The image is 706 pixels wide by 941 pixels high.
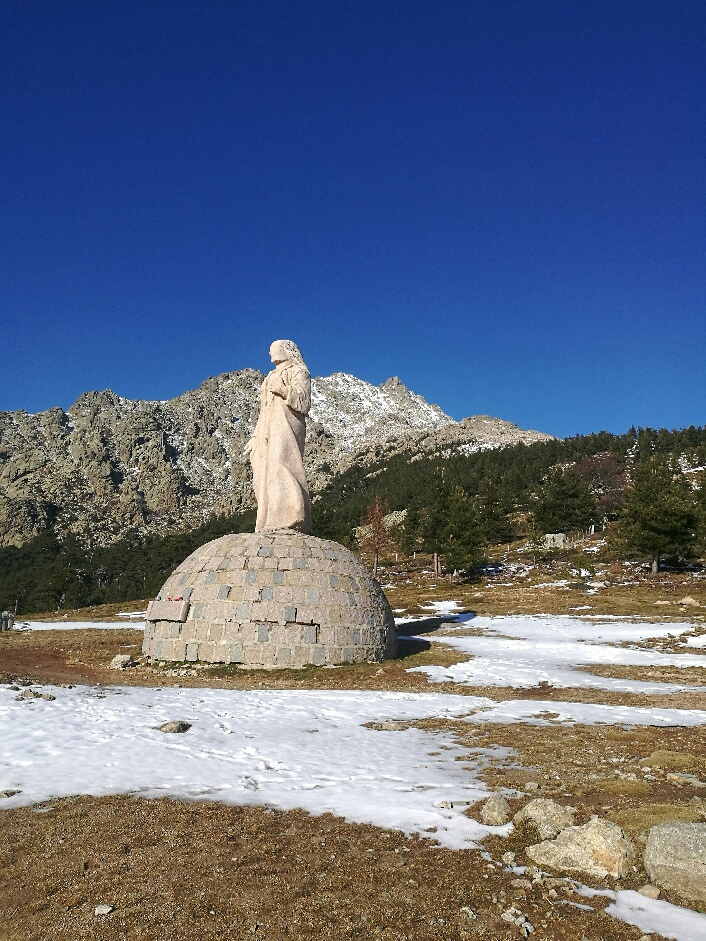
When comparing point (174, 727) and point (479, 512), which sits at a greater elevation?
point (479, 512)

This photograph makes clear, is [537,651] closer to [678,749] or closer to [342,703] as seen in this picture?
[342,703]

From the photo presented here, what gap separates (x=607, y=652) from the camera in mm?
19641

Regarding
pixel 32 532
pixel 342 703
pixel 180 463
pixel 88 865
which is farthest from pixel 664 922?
pixel 180 463

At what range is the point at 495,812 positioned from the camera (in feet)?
17.8

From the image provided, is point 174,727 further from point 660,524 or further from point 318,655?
point 660,524

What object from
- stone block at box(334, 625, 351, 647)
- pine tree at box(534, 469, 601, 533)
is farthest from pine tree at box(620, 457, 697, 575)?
stone block at box(334, 625, 351, 647)

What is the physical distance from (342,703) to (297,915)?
26.3ft

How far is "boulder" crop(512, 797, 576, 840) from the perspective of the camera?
4.96 m

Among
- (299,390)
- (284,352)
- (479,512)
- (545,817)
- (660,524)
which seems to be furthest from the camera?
(479,512)

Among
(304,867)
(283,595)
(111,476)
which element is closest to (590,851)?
(304,867)

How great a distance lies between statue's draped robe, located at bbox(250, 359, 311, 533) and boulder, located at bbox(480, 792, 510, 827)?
13.6 meters

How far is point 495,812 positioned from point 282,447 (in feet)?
47.7

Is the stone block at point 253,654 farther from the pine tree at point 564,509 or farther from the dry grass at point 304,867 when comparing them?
the pine tree at point 564,509

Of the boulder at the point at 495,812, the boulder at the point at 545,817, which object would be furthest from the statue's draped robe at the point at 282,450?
the boulder at the point at 545,817
